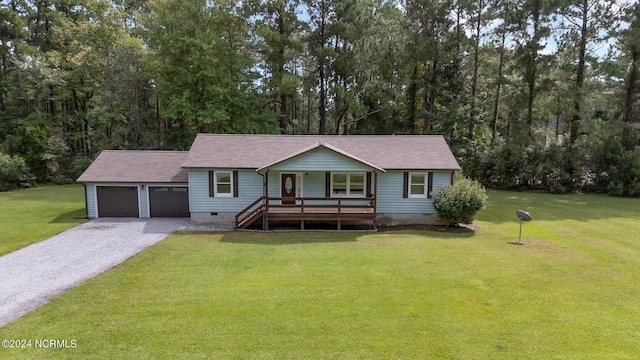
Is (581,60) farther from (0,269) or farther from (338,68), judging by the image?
(0,269)

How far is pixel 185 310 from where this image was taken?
735cm

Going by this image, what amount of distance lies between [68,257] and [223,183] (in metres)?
6.50

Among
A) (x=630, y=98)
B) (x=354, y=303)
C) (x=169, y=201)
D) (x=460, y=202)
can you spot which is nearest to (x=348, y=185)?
(x=460, y=202)

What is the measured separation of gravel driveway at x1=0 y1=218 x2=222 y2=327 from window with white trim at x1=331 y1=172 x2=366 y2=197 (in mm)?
5938

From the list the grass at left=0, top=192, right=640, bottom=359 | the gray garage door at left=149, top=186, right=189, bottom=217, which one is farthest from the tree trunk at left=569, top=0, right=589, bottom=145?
the gray garage door at left=149, top=186, right=189, bottom=217

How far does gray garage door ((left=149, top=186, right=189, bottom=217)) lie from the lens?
17.0m

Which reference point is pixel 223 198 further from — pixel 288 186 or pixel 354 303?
pixel 354 303

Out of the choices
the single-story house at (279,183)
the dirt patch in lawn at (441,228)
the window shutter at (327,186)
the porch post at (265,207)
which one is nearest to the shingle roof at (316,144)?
the single-story house at (279,183)

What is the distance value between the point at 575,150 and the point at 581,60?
6635 mm

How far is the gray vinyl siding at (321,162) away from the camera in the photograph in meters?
14.7

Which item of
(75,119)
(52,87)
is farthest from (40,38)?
(75,119)

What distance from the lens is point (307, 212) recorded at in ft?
49.1

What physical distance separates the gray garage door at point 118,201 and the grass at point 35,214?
44.8 inches

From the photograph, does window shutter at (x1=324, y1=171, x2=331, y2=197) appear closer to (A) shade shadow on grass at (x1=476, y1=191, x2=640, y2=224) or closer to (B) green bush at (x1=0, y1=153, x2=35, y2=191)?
(A) shade shadow on grass at (x1=476, y1=191, x2=640, y2=224)
